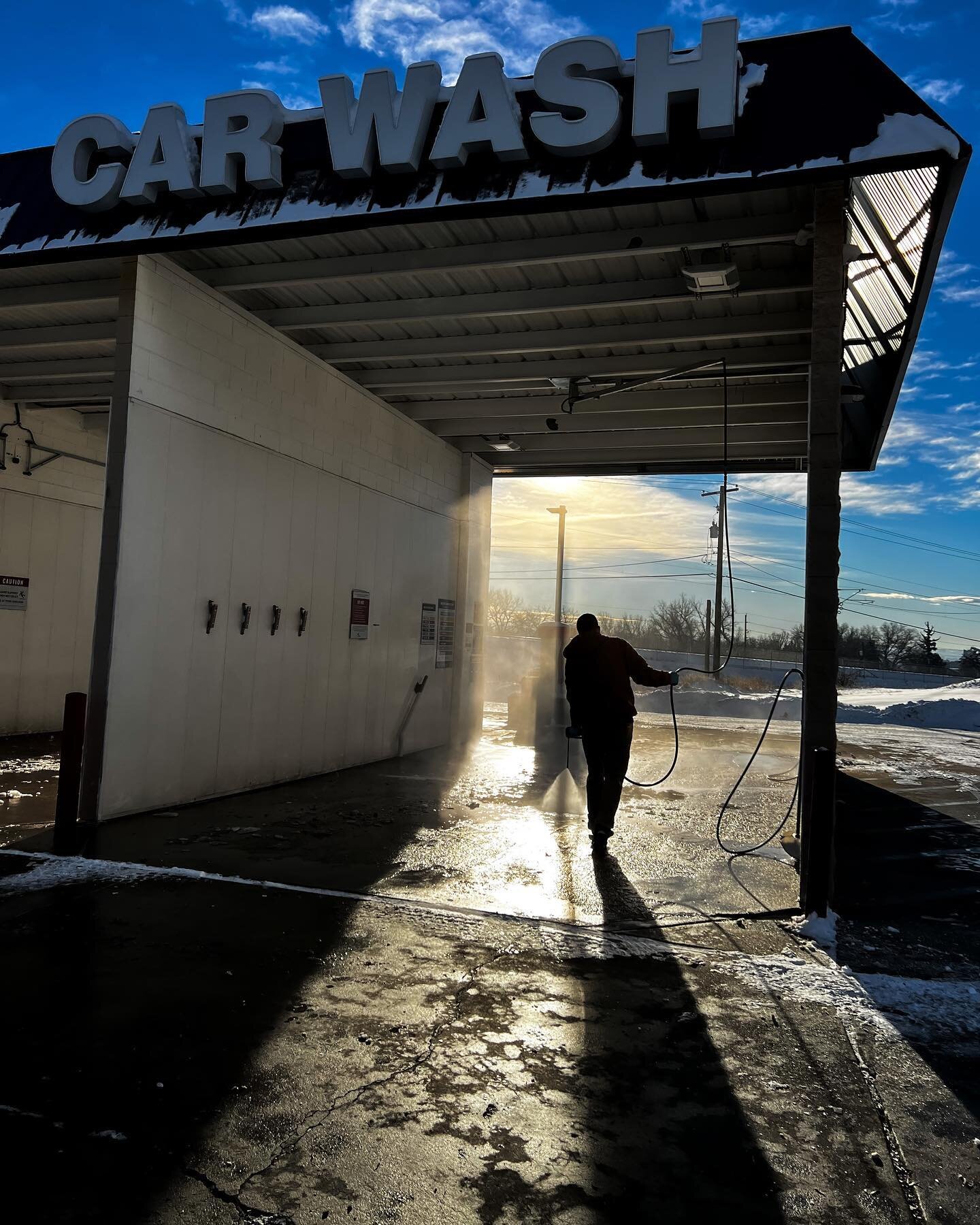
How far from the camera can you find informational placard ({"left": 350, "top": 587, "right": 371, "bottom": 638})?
35.8ft

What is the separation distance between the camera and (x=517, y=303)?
28.5ft

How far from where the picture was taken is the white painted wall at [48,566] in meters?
12.6

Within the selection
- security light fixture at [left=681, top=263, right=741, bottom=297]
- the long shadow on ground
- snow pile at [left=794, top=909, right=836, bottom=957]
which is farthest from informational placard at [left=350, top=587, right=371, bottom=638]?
snow pile at [left=794, top=909, right=836, bottom=957]

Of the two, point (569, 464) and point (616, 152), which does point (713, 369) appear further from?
point (569, 464)

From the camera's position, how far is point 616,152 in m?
6.12

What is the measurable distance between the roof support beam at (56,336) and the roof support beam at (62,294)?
2.54ft

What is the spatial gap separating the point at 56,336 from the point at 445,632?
22.0ft

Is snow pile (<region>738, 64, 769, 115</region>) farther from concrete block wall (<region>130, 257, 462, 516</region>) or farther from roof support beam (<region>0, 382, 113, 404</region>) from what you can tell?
roof support beam (<region>0, 382, 113, 404</region>)

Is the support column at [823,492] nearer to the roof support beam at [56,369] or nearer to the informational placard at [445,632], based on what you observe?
the informational placard at [445,632]

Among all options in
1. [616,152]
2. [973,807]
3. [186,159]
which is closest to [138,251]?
[186,159]

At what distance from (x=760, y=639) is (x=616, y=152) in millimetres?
72332

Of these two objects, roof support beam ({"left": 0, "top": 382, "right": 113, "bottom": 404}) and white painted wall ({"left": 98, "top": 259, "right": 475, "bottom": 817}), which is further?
roof support beam ({"left": 0, "top": 382, "right": 113, "bottom": 404})

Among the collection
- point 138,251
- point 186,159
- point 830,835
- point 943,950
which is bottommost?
point 943,950

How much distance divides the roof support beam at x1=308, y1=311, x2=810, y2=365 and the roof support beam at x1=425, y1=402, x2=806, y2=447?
Result: 5.56 feet
